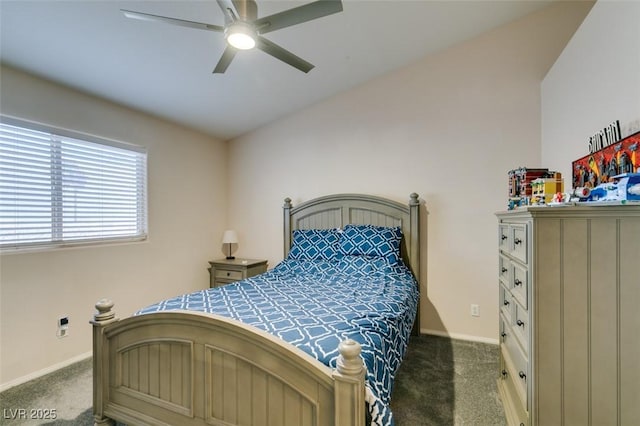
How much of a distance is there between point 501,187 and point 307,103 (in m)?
2.27

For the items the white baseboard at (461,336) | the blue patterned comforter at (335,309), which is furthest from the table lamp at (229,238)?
the white baseboard at (461,336)

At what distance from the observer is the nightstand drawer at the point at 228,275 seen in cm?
367

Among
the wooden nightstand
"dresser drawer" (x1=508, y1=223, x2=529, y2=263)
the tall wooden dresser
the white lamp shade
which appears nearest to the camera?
the tall wooden dresser

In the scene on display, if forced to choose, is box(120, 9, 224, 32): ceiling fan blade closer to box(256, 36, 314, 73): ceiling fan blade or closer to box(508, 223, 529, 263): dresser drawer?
box(256, 36, 314, 73): ceiling fan blade

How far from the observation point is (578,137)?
2.11 metres

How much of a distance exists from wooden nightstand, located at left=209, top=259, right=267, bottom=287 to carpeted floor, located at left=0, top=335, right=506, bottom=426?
147 centimetres

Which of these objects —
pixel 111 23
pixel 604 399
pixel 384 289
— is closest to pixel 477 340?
pixel 384 289

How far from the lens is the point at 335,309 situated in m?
1.80

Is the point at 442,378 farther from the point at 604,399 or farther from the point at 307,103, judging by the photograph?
the point at 307,103

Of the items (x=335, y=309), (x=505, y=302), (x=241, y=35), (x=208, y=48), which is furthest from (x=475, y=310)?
(x=208, y=48)

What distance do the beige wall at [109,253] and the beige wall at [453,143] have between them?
1.42 metres

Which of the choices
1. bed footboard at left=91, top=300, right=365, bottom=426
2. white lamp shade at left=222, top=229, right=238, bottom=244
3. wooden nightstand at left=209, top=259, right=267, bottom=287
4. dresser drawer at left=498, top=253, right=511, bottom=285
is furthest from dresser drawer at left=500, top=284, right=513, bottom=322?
white lamp shade at left=222, top=229, right=238, bottom=244

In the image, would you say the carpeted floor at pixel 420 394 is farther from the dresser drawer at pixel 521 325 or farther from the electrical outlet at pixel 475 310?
the dresser drawer at pixel 521 325

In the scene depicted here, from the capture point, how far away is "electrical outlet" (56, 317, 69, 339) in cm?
247
